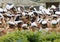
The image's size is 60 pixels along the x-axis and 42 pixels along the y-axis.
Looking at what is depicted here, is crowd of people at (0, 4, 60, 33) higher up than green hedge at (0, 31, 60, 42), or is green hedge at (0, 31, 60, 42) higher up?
green hedge at (0, 31, 60, 42)

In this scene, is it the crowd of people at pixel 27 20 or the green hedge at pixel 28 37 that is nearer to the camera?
the green hedge at pixel 28 37

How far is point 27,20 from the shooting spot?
18.5 ft

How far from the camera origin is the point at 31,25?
541 cm

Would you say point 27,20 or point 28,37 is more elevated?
point 28,37

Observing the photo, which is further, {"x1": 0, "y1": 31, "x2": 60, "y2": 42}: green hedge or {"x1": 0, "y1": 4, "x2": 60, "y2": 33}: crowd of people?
{"x1": 0, "y1": 4, "x2": 60, "y2": 33}: crowd of people

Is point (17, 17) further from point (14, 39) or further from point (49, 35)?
point (14, 39)

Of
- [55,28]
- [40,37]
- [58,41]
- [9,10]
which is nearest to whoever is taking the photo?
[58,41]

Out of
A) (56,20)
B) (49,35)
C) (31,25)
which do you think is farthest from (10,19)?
(49,35)

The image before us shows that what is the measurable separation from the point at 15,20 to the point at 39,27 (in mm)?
483

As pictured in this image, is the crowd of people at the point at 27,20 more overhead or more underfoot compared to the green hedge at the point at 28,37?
more underfoot

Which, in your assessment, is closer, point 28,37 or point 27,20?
point 28,37

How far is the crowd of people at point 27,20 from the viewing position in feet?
17.2

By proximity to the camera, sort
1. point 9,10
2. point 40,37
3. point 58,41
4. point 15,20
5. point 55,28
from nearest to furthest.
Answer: point 58,41
point 40,37
point 55,28
point 15,20
point 9,10

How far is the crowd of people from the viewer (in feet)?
17.2
